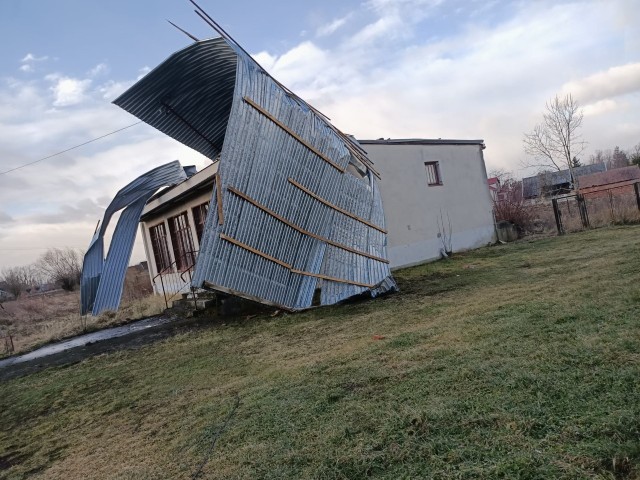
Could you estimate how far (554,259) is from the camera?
1078cm

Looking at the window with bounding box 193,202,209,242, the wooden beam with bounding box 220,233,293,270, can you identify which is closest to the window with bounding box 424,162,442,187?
the window with bounding box 193,202,209,242

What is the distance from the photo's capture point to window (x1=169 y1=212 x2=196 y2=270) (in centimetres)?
1708

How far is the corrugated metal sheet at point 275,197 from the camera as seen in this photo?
27.9ft

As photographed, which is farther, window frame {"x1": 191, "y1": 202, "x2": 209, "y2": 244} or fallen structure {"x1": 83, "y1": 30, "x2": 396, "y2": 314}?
window frame {"x1": 191, "y1": 202, "x2": 209, "y2": 244}

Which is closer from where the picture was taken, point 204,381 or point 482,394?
point 482,394

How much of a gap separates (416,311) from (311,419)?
432cm

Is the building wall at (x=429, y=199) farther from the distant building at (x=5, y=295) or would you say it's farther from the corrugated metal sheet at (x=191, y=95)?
the distant building at (x=5, y=295)

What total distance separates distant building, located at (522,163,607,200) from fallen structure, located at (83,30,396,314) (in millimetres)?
36664

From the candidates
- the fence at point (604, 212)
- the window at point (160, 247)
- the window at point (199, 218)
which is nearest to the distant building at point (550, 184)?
the fence at point (604, 212)

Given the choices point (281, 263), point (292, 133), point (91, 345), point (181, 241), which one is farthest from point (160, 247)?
point (292, 133)

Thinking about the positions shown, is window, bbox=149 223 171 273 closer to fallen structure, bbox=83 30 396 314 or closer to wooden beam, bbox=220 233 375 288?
fallen structure, bbox=83 30 396 314

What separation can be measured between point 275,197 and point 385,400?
597 centimetres

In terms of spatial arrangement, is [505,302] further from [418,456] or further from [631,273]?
[418,456]

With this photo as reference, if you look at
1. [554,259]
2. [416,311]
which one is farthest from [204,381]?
[554,259]
